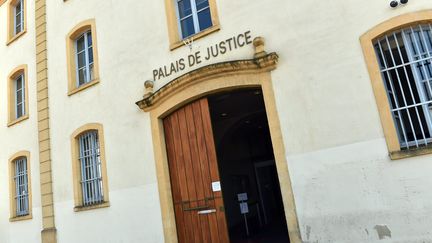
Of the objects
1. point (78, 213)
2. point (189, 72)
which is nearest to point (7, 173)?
point (78, 213)

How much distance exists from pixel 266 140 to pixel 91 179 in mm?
7373

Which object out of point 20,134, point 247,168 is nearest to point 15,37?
point 20,134

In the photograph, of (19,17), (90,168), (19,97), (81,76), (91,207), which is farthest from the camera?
(19,17)

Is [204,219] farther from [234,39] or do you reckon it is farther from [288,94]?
[234,39]

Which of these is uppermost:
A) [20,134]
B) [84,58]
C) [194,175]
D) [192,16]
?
[84,58]

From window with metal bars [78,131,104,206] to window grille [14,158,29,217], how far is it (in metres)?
2.93

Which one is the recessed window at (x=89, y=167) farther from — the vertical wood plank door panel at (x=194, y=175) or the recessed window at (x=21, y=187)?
the recessed window at (x=21, y=187)

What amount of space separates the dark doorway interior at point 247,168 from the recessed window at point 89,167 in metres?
3.19

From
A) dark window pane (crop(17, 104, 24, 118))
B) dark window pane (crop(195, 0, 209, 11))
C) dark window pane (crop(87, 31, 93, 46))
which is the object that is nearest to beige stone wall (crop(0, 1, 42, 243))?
dark window pane (crop(17, 104, 24, 118))

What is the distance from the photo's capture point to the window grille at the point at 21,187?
37.3 ft

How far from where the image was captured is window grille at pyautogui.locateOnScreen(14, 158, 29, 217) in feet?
37.3

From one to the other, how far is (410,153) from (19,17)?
13.1m

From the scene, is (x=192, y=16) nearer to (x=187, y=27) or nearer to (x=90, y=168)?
(x=187, y=27)

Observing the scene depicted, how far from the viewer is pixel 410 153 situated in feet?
18.3
